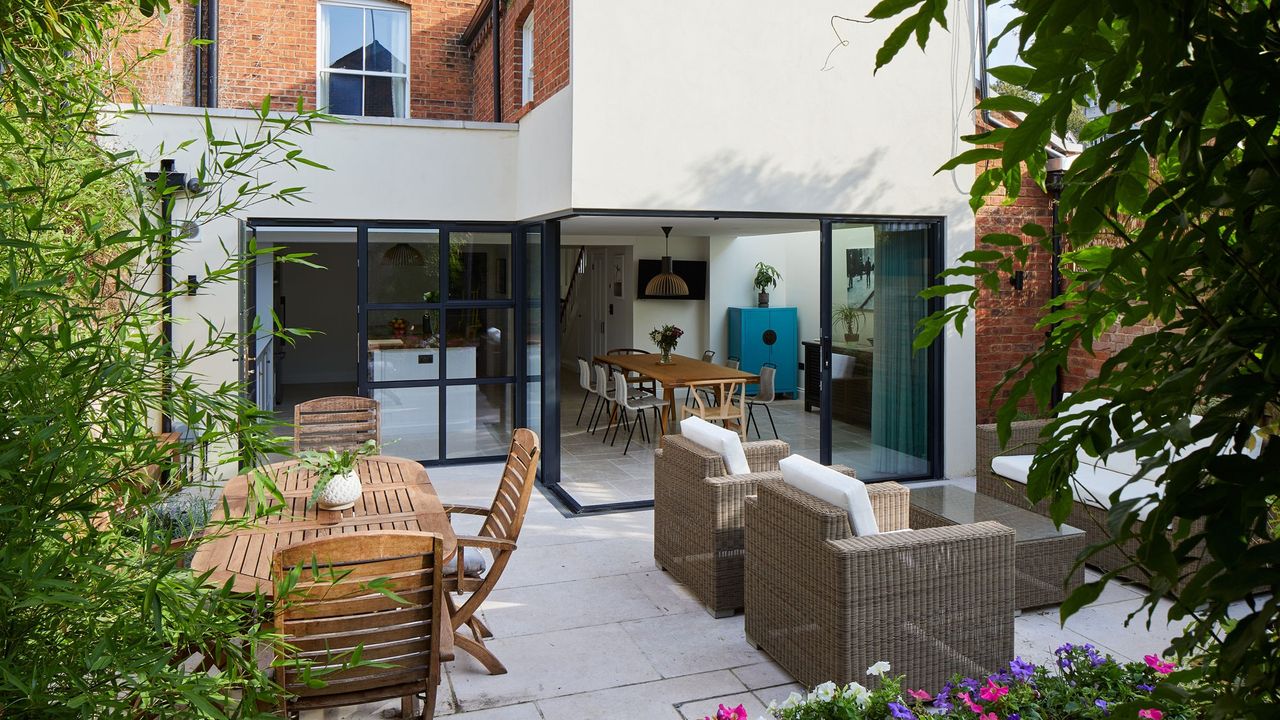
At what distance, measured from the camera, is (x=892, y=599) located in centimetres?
396

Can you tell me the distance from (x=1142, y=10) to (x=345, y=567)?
9.42ft

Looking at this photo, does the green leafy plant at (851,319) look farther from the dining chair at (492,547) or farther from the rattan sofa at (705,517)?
the dining chair at (492,547)

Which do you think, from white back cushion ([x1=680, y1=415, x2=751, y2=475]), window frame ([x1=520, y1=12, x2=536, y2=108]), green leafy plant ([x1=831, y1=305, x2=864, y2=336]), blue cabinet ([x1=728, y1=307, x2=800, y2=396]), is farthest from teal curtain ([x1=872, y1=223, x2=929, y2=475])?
blue cabinet ([x1=728, y1=307, x2=800, y2=396])

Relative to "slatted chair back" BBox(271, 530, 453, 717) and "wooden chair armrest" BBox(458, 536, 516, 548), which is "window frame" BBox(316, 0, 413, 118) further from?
"slatted chair back" BBox(271, 530, 453, 717)

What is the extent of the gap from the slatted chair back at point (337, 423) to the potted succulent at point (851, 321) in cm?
379

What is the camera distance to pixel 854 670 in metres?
3.93

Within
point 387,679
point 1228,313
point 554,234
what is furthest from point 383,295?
point 1228,313

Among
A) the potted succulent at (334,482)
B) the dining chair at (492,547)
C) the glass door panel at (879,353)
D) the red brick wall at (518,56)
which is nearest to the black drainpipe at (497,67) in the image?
the red brick wall at (518,56)

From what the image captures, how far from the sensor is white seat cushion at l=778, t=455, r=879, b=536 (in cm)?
414

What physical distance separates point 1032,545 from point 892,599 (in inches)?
60.9

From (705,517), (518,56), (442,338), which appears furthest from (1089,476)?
(518,56)

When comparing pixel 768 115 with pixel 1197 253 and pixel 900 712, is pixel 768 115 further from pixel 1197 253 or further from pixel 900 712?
pixel 1197 253

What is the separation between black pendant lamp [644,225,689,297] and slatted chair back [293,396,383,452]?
6386 mm

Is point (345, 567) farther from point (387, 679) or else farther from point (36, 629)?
point (36, 629)
